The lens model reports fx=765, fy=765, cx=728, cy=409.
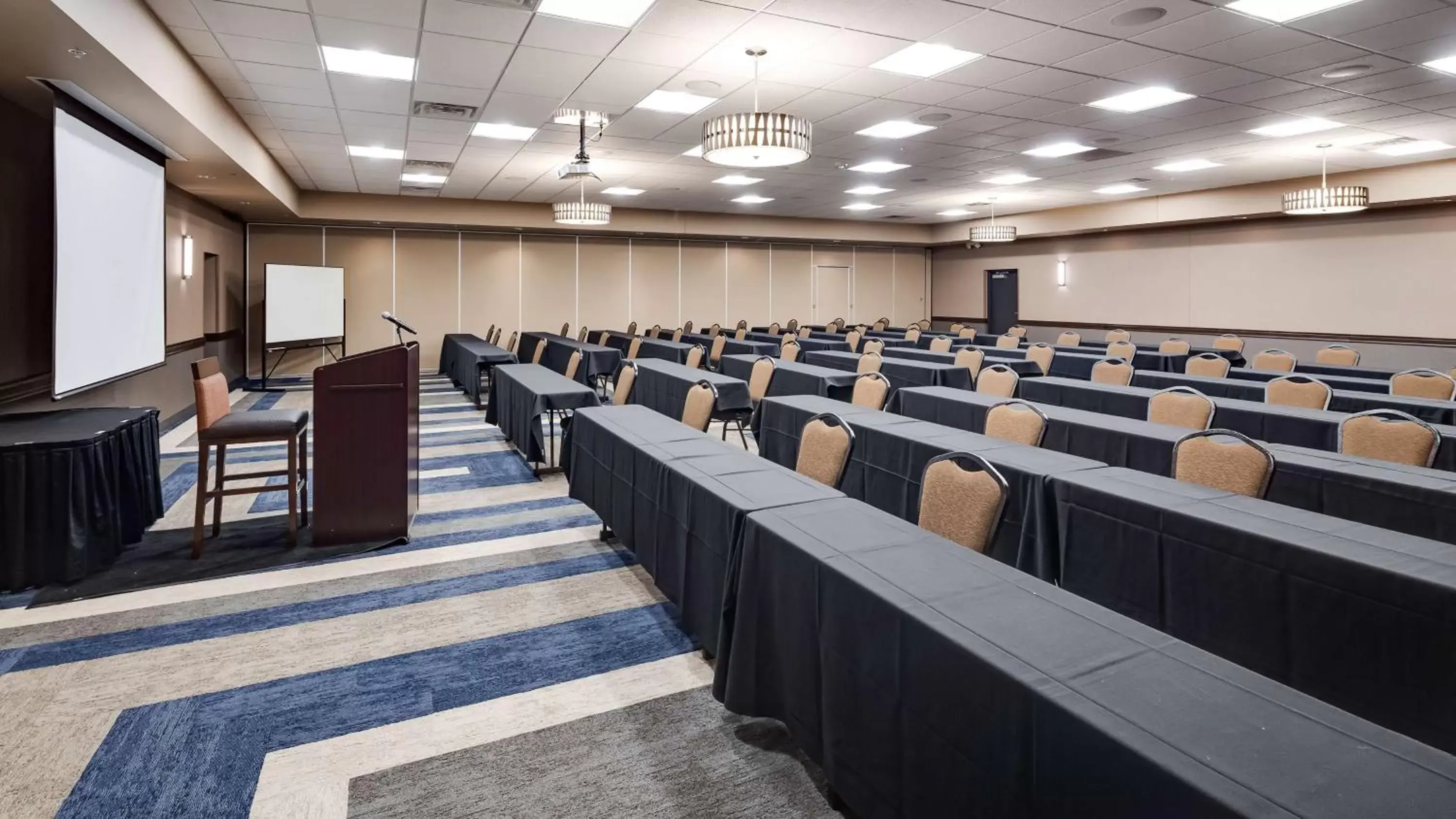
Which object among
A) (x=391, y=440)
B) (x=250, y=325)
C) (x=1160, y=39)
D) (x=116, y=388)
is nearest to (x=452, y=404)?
(x=116, y=388)

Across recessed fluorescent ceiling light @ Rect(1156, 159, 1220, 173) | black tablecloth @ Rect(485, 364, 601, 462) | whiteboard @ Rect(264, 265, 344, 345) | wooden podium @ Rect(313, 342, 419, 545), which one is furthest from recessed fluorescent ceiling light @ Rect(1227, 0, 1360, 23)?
whiteboard @ Rect(264, 265, 344, 345)

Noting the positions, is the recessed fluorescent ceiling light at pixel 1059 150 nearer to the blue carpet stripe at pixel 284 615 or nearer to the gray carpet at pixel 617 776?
the blue carpet stripe at pixel 284 615

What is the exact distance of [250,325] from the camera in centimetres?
1372

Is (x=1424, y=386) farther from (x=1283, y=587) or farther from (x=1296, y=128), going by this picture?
(x=1283, y=587)

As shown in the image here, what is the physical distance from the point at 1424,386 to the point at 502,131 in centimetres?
908

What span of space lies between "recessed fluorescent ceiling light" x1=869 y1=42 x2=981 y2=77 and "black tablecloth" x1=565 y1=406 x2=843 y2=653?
11.8 ft

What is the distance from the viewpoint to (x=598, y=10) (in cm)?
507

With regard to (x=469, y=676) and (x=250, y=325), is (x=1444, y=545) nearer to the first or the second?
(x=469, y=676)

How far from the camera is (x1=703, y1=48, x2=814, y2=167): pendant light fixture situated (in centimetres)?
538

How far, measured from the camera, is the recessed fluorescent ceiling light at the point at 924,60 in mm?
5859

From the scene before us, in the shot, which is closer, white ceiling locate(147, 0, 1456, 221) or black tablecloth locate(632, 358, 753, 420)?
white ceiling locate(147, 0, 1456, 221)

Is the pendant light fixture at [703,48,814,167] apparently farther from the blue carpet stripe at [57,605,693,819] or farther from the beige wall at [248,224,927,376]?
the beige wall at [248,224,927,376]

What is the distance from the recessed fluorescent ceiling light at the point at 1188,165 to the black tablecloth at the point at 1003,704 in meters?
10.4

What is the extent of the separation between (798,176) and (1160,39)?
21.2 ft
